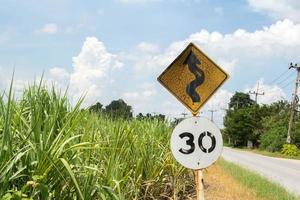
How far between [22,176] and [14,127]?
0.54 m

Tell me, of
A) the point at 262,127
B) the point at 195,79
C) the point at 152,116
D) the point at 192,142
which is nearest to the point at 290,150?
the point at 262,127

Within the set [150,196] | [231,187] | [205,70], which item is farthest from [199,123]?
[231,187]

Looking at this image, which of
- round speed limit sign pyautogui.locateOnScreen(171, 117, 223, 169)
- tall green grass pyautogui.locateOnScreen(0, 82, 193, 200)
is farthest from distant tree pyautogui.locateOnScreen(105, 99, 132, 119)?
round speed limit sign pyautogui.locateOnScreen(171, 117, 223, 169)

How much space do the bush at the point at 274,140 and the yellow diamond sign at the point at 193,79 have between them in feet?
192

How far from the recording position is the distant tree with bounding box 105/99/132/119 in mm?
11431

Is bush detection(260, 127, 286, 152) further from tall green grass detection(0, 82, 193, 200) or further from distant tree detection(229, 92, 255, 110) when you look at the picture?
tall green grass detection(0, 82, 193, 200)

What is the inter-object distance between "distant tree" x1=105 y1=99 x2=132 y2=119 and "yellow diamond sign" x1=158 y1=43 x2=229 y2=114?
A: 414 cm

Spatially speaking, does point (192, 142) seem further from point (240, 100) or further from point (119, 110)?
point (240, 100)

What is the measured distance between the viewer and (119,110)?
12.1m

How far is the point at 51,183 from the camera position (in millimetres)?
5254

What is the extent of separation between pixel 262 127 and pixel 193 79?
263 feet

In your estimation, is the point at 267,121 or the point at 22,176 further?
the point at 267,121

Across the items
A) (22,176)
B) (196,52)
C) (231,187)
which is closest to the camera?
(22,176)

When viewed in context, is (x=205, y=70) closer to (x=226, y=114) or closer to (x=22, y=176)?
(x=22, y=176)
